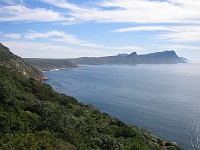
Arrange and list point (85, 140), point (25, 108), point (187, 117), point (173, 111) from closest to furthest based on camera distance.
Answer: point (85, 140), point (25, 108), point (187, 117), point (173, 111)

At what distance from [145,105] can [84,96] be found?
32664mm

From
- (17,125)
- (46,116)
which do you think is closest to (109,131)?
(46,116)

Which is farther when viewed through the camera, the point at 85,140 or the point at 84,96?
the point at 84,96

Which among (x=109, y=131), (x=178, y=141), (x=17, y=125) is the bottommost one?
(x=178, y=141)

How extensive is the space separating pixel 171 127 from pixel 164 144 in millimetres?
27847

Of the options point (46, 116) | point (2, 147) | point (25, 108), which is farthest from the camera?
point (25, 108)

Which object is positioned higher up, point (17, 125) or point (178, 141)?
point (17, 125)

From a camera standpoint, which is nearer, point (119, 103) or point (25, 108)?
point (25, 108)

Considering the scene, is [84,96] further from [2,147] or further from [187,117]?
[2,147]

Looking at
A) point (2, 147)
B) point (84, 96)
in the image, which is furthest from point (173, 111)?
point (2, 147)

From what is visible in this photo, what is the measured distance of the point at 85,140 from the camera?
109 ft

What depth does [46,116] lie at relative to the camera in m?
37.0

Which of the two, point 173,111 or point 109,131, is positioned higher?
point 109,131

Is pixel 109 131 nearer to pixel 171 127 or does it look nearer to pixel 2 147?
pixel 2 147
